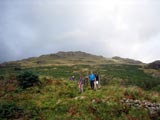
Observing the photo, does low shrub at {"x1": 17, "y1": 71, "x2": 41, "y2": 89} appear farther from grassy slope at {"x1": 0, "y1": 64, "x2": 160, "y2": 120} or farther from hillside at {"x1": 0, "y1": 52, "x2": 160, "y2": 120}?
hillside at {"x1": 0, "y1": 52, "x2": 160, "y2": 120}

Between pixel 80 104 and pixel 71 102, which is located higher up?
pixel 71 102

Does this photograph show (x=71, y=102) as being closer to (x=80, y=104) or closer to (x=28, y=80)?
(x=80, y=104)

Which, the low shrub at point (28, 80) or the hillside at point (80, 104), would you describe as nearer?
the hillside at point (80, 104)

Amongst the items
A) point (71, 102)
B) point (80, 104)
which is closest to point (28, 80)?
point (71, 102)

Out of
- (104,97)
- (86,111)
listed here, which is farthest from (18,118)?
(104,97)

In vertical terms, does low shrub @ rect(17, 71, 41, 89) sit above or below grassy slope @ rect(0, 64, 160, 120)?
above

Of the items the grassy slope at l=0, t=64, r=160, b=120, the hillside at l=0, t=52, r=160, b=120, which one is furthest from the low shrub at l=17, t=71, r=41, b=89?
the hillside at l=0, t=52, r=160, b=120

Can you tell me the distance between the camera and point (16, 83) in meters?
31.4

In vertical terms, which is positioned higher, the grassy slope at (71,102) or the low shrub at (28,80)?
the low shrub at (28,80)

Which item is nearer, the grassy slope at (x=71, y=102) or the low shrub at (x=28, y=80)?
the grassy slope at (x=71, y=102)

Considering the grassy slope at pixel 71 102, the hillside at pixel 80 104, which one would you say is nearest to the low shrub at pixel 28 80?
the grassy slope at pixel 71 102

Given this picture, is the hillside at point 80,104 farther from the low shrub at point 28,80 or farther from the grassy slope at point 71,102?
the low shrub at point 28,80

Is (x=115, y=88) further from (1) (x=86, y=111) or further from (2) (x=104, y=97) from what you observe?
(1) (x=86, y=111)

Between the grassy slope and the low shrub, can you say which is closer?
the grassy slope
